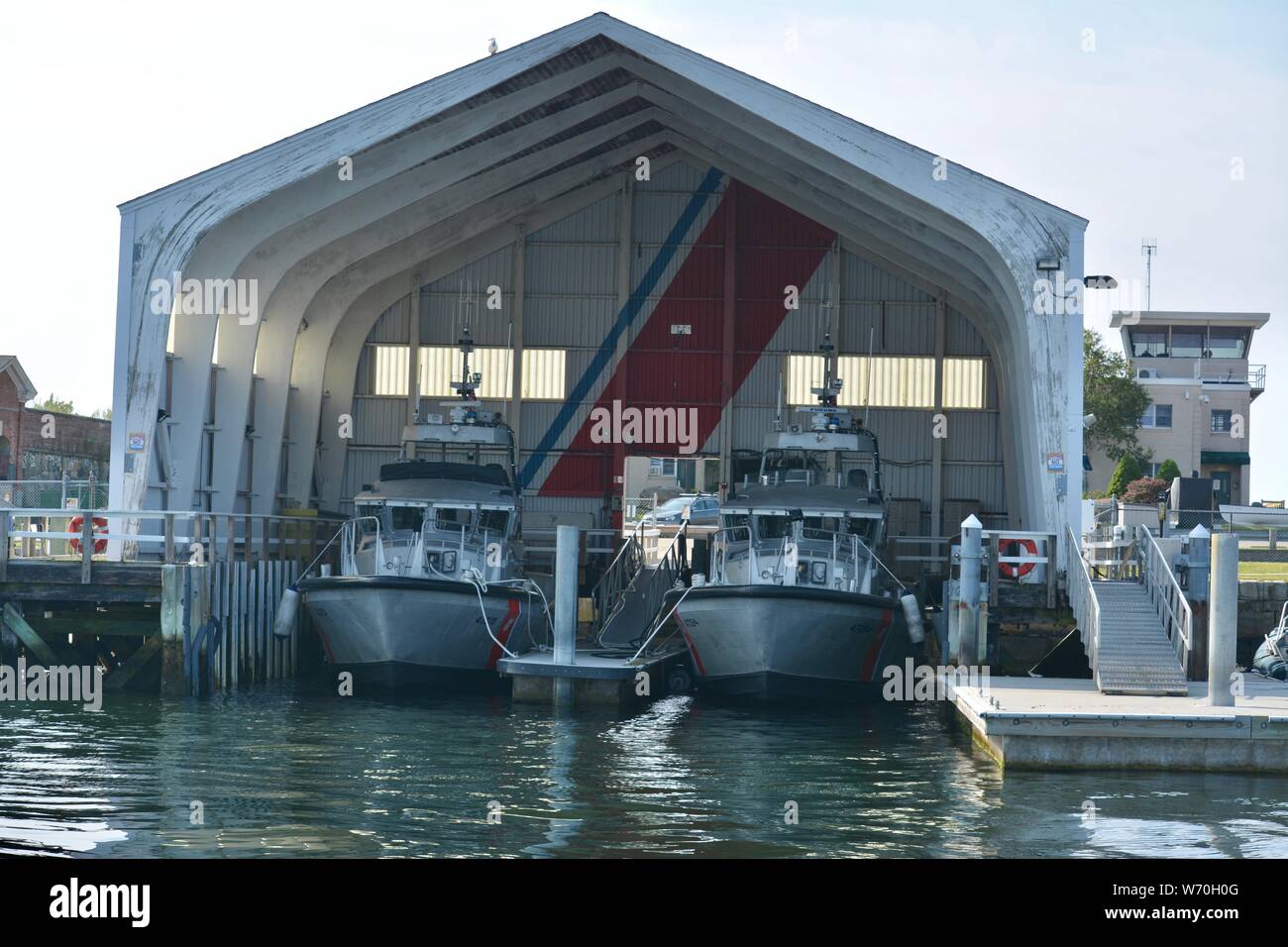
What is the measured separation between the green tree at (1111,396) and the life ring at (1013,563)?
38.9 m

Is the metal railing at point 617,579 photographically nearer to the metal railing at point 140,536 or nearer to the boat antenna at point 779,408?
the boat antenna at point 779,408

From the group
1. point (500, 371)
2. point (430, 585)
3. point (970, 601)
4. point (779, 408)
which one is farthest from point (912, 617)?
point (500, 371)

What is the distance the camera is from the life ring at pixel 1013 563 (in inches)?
950

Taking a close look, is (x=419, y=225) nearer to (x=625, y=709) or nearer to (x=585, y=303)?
(x=585, y=303)

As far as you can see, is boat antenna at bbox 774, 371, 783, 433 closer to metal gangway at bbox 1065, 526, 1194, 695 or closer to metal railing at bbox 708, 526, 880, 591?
metal railing at bbox 708, 526, 880, 591

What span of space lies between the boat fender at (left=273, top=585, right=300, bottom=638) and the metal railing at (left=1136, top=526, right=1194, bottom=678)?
1276cm

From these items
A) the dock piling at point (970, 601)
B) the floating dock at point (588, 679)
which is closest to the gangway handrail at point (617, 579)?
the floating dock at point (588, 679)

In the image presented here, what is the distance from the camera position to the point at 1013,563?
23797 millimetres

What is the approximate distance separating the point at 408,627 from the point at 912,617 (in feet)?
24.4

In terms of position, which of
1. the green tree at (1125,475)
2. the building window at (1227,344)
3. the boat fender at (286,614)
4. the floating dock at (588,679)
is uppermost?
the building window at (1227,344)

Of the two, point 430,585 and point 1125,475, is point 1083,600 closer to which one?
point 430,585

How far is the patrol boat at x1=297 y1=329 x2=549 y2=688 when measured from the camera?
76.0 feet

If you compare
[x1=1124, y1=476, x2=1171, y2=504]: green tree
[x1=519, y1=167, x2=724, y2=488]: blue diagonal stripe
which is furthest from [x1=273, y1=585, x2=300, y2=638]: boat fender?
[x1=1124, y1=476, x2=1171, y2=504]: green tree
